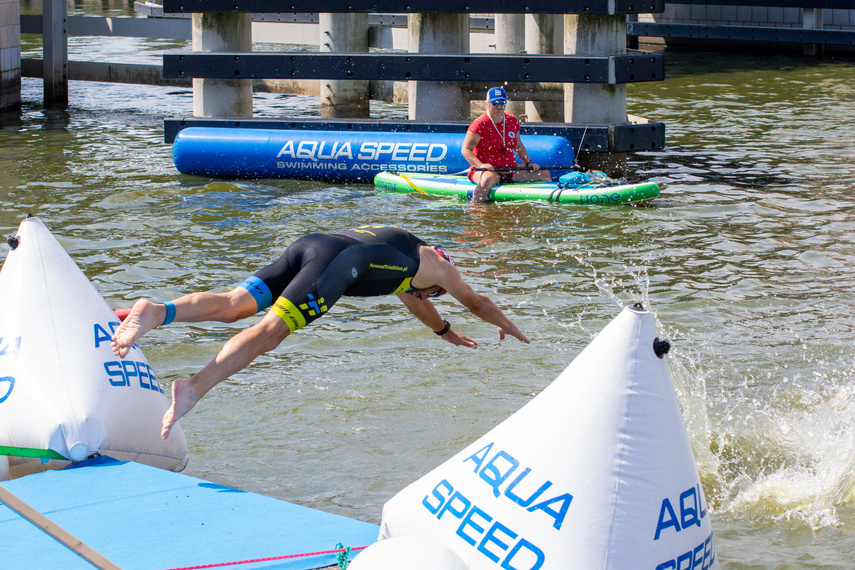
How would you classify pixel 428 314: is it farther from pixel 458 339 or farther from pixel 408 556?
Result: pixel 408 556

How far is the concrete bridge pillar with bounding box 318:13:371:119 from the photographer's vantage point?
16109 mm

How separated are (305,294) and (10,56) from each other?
613 inches

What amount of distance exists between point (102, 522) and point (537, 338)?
3.70m

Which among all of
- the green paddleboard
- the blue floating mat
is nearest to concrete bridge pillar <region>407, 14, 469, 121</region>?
the green paddleboard

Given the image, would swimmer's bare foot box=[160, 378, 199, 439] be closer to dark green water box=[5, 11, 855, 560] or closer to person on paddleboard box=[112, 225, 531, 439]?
person on paddleboard box=[112, 225, 531, 439]

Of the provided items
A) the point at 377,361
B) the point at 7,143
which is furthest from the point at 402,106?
the point at 377,361

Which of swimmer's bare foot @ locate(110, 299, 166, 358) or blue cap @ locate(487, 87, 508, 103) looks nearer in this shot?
swimmer's bare foot @ locate(110, 299, 166, 358)

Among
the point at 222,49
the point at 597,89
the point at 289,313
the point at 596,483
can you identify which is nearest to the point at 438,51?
the point at 597,89

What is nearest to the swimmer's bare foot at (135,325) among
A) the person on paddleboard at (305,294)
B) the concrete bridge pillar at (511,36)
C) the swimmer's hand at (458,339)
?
the person on paddleboard at (305,294)

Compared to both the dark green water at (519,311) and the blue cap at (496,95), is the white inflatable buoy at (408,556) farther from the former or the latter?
the blue cap at (496,95)

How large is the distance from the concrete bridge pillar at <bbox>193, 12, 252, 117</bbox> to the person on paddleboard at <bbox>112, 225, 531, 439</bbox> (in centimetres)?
936

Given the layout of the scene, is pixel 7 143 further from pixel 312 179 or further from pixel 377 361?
pixel 377 361

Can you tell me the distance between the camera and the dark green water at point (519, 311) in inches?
191

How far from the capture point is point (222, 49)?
1395cm
